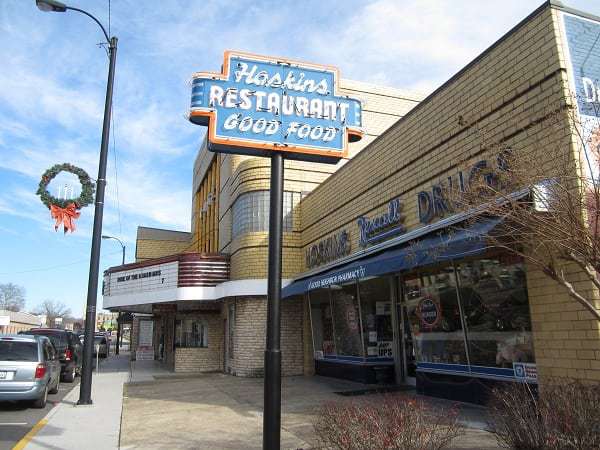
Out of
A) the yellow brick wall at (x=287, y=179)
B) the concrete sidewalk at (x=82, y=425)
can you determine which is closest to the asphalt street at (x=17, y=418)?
the concrete sidewalk at (x=82, y=425)

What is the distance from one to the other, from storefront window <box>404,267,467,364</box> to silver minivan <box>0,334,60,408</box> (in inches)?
327

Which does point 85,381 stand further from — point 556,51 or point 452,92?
point 556,51

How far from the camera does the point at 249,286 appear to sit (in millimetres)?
18391

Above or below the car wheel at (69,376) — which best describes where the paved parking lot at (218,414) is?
below

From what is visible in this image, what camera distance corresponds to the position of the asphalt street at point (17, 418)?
8445 millimetres

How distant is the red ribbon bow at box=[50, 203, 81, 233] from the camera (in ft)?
47.2

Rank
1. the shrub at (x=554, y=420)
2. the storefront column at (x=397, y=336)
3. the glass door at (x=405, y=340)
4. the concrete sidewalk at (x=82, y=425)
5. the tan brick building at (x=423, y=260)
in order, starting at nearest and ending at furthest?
1. the shrub at (x=554, y=420)
2. the tan brick building at (x=423, y=260)
3. the concrete sidewalk at (x=82, y=425)
4. the glass door at (x=405, y=340)
5. the storefront column at (x=397, y=336)

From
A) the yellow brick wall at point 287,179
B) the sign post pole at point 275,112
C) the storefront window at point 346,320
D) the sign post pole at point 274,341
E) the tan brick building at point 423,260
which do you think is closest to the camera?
the sign post pole at point 274,341

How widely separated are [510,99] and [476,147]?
3.52 ft

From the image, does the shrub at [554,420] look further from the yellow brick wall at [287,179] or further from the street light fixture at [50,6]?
the yellow brick wall at [287,179]

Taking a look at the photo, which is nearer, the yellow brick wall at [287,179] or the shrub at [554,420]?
the shrub at [554,420]

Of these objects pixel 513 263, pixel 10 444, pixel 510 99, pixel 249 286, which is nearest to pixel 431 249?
pixel 513 263

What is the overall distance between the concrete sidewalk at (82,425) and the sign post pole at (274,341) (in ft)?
11.9

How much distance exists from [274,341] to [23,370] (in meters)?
8.02
